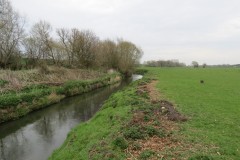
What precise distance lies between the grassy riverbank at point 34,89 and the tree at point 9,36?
877 cm

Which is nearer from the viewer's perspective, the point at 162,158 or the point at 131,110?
the point at 162,158

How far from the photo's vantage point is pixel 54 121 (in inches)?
810

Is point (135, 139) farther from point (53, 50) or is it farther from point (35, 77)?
point (53, 50)

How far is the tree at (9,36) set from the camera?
120 feet

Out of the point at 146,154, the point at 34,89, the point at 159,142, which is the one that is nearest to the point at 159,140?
the point at 159,142

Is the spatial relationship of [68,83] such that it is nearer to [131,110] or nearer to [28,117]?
[28,117]

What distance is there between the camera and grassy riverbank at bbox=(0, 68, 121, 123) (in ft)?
69.9

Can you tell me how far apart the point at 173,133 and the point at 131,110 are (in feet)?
16.8

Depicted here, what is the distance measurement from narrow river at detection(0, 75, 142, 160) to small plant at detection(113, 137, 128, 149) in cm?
465

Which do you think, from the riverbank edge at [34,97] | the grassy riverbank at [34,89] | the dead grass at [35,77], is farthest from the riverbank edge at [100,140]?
the dead grass at [35,77]

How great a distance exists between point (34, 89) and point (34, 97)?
336cm

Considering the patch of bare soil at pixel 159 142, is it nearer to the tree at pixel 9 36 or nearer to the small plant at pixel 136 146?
the small plant at pixel 136 146

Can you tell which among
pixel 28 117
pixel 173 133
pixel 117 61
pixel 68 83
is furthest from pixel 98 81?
pixel 173 133

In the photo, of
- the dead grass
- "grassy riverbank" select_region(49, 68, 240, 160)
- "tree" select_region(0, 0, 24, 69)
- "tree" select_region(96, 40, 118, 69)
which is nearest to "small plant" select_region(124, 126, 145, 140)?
"grassy riverbank" select_region(49, 68, 240, 160)
